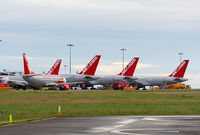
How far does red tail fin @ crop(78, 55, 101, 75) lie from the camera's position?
141m

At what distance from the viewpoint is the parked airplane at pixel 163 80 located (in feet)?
501

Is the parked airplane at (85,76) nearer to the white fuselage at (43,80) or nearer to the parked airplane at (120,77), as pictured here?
the parked airplane at (120,77)

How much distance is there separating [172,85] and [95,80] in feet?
83.3

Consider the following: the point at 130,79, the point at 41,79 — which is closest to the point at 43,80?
the point at 41,79

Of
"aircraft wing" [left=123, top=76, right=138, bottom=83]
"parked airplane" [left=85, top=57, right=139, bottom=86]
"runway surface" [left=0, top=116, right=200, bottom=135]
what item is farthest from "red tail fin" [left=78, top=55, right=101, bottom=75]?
"runway surface" [left=0, top=116, right=200, bottom=135]

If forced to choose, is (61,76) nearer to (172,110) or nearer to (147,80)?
(147,80)

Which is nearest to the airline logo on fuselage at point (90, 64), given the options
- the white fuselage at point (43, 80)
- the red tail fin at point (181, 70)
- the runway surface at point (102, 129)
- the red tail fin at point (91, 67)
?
the red tail fin at point (91, 67)

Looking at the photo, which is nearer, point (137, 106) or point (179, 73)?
point (137, 106)

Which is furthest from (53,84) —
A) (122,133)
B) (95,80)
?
(122,133)

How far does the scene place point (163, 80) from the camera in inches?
6029

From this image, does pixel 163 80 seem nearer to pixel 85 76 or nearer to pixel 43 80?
pixel 85 76

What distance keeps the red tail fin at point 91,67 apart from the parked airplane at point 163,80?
48.4ft

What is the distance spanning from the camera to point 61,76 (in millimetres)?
135125

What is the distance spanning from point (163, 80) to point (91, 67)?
23.6 meters
